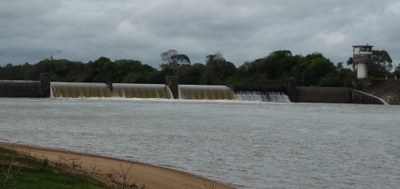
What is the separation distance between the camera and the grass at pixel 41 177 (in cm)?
1021

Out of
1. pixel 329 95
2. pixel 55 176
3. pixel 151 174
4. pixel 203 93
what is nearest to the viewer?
pixel 55 176

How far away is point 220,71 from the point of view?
116062mm

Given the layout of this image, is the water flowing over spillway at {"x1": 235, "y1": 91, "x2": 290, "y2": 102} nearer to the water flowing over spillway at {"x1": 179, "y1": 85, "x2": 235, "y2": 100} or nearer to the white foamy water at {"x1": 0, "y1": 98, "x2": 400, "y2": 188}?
the water flowing over spillway at {"x1": 179, "y1": 85, "x2": 235, "y2": 100}

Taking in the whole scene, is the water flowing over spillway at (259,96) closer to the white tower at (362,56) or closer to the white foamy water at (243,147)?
the white tower at (362,56)

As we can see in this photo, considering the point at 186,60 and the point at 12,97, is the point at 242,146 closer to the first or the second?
the point at 12,97

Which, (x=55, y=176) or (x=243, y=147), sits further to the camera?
(x=243, y=147)

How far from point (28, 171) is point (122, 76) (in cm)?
10077

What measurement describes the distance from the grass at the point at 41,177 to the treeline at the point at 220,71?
294 ft

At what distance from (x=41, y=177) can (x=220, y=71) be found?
105m

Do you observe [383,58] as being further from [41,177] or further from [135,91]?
[41,177]

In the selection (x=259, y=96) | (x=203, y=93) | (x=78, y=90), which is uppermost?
(x=78, y=90)

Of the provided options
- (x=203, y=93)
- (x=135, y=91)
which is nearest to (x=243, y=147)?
(x=135, y=91)

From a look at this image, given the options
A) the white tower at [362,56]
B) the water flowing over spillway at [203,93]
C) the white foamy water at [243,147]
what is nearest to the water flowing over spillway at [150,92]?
the water flowing over spillway at [203,93]

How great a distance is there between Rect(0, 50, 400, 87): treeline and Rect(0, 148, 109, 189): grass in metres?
89.5
